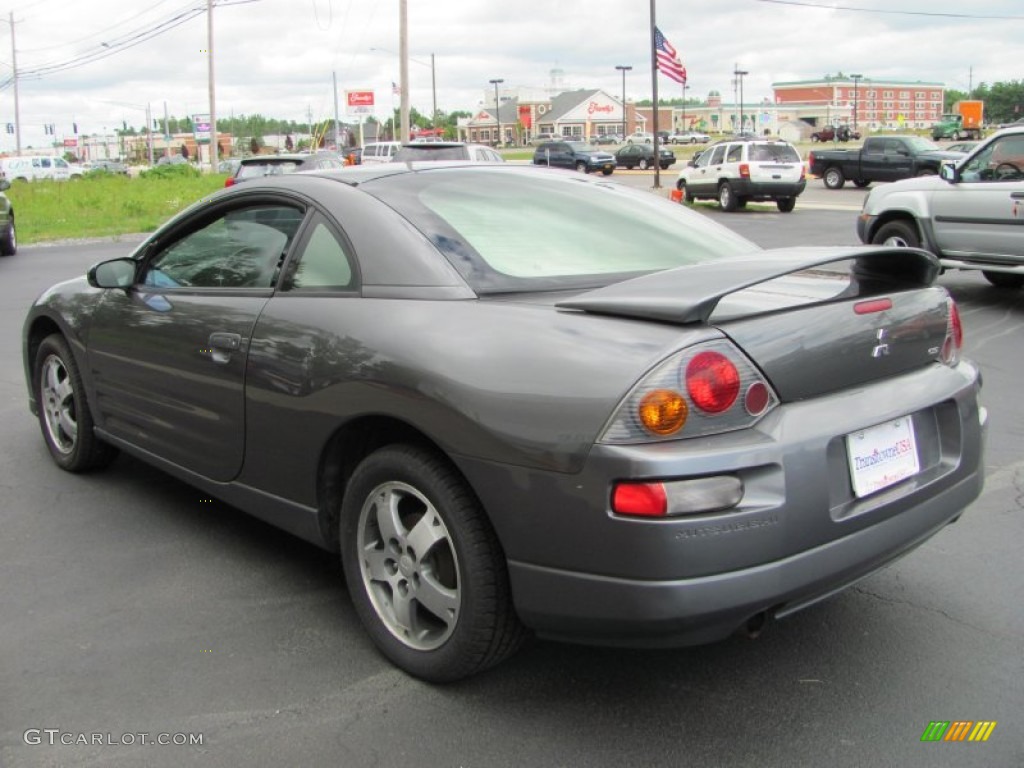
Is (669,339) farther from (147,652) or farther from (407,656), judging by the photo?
(147,652)

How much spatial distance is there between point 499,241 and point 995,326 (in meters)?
7.38

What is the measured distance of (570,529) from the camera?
97.4 inches

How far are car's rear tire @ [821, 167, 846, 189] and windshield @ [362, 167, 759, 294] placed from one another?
101ft

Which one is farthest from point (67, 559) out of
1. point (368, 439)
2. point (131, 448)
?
point (368, 439)

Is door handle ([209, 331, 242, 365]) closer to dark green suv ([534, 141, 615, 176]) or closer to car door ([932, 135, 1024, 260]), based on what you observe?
car door ([932, 135, 1024, 260])

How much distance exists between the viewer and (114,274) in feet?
14.1

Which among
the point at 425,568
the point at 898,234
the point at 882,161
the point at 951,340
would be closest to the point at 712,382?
the point at 425,568

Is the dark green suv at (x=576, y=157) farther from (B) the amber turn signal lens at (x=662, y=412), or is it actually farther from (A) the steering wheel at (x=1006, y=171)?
(B) the amber turn signal lens at (x=662, y=412)

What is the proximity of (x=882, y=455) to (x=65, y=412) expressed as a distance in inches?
157

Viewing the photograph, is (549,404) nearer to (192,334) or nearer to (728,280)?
(728,280)

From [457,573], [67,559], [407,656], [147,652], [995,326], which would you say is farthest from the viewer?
[995,326]

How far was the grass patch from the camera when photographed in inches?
921

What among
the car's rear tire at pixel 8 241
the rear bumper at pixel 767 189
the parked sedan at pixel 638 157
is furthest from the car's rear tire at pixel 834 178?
the car's rear tire at pixel 8 241

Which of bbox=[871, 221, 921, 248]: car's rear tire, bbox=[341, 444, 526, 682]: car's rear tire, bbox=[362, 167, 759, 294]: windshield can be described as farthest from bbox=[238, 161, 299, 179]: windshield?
bbox=[341, 444, 526, 682]: car's rear tire
